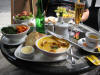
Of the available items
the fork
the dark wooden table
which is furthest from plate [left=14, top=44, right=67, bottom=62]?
the fork

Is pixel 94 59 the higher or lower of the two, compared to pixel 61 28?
lower

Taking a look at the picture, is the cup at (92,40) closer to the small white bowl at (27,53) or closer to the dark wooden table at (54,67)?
the dark wooden table at (54,67)

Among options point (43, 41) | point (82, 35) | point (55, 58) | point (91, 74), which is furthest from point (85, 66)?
point (91, 74)

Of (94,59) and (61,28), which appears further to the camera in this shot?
(61,28)

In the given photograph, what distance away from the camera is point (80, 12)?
125 centimetres

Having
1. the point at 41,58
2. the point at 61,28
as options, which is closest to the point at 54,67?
the point at 41,58

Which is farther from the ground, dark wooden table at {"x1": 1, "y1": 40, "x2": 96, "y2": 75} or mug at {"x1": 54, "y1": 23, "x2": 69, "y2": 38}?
mug at {"x1": 54, "y1": 23, "x2": 69, "y2": 38}

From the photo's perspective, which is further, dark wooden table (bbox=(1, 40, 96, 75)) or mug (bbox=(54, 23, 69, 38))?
mug (bbox=(54, 23, 69, 38))

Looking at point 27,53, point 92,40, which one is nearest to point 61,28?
point 92,40

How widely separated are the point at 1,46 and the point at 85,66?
0.72m

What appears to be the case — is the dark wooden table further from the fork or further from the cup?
the cup

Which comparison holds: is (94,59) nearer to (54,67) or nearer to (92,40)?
(92,40)

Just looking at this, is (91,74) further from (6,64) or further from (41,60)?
(6,64)

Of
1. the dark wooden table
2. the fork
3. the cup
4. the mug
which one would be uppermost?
the mug
